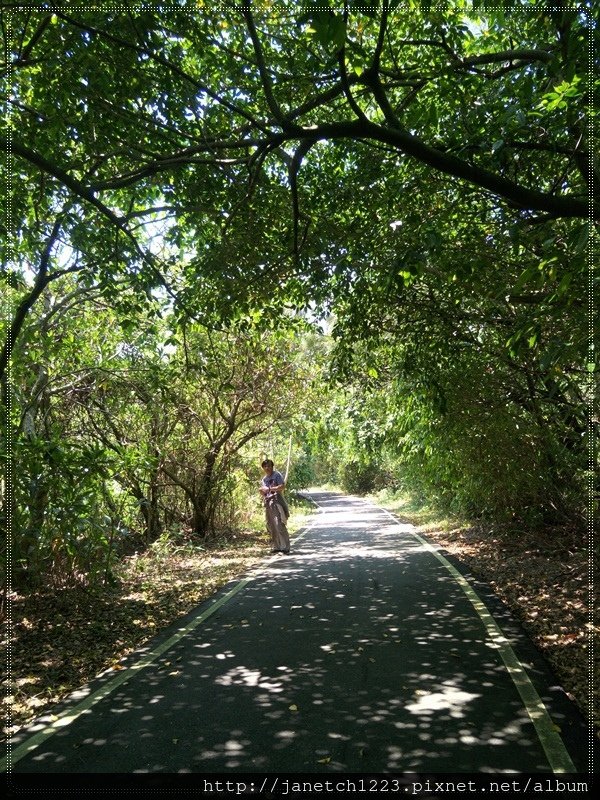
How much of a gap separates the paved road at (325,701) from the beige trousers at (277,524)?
5.34 metres

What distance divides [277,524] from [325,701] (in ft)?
28.8

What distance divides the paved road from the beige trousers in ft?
17.5

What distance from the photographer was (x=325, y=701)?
14.8 ft

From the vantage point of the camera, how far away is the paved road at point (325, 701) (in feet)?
11.9

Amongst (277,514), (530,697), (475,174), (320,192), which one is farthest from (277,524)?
(475,174)

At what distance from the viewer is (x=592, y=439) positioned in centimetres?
930

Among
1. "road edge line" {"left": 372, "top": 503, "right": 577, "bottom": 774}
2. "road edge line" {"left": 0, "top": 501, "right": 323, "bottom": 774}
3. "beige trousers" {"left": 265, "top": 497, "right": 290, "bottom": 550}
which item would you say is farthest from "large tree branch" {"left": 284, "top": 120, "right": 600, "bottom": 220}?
"beige trousers" {"left": 265, "top": 497, "right": 290, "bottom": 550}

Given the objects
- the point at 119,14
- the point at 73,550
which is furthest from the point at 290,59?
the point at 73,550

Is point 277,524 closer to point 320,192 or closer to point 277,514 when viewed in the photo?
point 277,514

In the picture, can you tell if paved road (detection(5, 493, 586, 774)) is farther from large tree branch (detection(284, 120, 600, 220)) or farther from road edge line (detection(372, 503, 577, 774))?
large tree branch (detection(284, 120, 600, 220))

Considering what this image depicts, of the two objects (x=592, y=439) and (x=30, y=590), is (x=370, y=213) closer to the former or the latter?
(x=592, y=439)

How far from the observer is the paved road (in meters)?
3.62

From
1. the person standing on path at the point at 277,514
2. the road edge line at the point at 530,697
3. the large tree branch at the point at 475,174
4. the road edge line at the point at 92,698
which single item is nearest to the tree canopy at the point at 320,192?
the large tree branch at the point at 475,174

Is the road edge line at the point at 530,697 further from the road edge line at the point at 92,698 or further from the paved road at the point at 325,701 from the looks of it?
the road edge line at the point at 92,698
